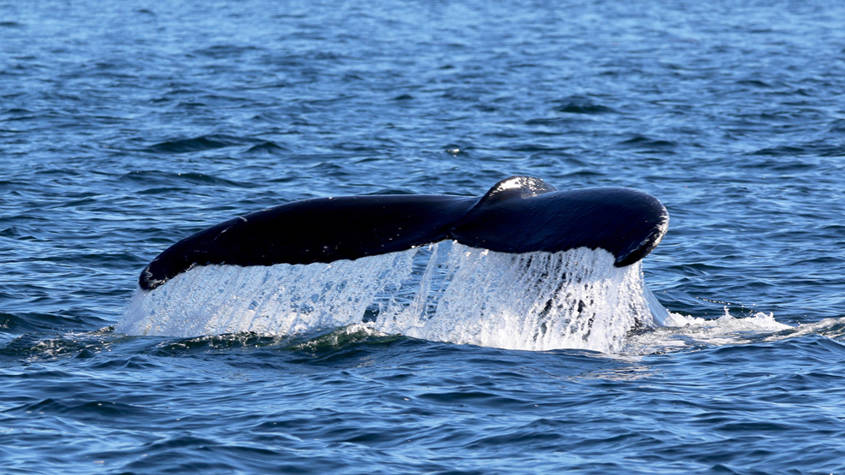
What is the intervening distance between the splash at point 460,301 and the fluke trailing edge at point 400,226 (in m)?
0.11

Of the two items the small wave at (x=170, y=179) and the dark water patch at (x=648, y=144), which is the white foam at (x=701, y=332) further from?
the dark water patch at (x=648, y=144)

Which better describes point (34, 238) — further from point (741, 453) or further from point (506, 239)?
point (741, 453)

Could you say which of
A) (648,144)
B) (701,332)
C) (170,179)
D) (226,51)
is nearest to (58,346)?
(701,332)

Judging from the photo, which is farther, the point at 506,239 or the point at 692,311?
the point at 692,311

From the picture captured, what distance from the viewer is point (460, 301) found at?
372 inches

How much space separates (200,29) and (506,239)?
105 ft

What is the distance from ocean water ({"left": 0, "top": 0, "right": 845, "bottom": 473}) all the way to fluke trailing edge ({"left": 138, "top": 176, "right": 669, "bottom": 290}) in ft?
0.87

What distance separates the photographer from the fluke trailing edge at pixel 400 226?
7852 mm

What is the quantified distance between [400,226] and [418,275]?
5144mm

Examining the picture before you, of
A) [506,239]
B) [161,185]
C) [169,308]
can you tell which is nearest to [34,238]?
[161,185]

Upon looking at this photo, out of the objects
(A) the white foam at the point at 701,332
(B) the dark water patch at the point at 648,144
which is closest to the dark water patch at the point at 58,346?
(A) the white foam at the point at 701,332

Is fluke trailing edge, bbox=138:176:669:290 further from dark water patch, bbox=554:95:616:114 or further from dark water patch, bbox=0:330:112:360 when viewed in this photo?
dark water patch, bbox=554:95:616:114


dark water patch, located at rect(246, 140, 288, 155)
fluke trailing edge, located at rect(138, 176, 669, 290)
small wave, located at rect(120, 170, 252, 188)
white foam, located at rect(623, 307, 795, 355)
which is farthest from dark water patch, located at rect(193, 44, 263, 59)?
fluke trailing edge, located at rect(138, 176, 669, 290)

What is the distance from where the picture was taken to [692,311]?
11.9m
